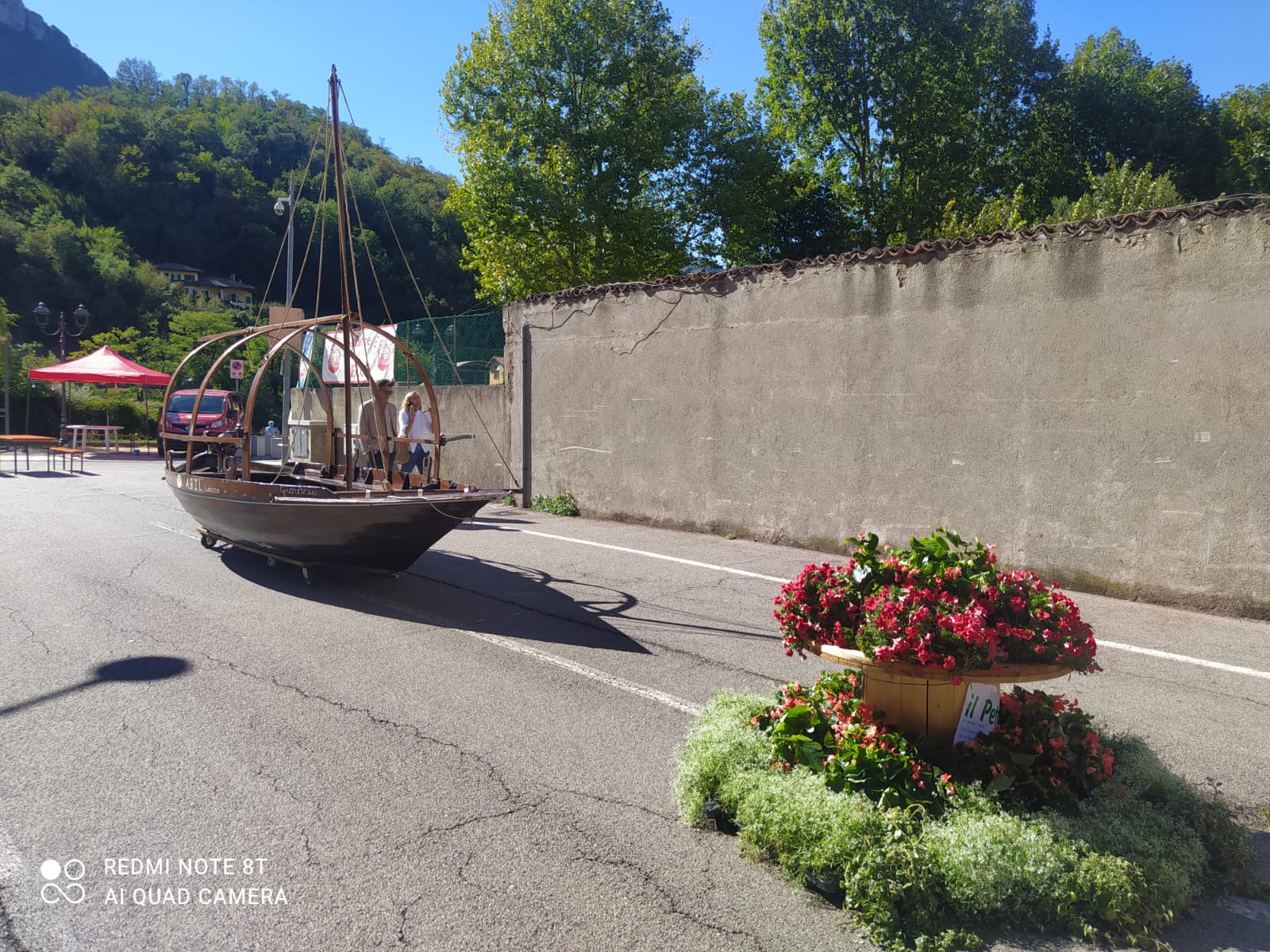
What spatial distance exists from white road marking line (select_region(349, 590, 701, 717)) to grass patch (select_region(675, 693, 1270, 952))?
58.6 inches

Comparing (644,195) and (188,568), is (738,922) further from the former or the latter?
(644,195)

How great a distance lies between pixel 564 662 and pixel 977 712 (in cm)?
310

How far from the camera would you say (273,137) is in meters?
80.1

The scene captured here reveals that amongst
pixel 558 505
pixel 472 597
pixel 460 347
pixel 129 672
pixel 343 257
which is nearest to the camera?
pixel 129 672

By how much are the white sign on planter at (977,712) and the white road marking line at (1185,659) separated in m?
3.64

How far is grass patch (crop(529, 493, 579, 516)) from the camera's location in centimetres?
1374

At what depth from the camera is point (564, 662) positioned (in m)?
5.92

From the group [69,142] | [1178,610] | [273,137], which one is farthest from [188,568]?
[69,142]

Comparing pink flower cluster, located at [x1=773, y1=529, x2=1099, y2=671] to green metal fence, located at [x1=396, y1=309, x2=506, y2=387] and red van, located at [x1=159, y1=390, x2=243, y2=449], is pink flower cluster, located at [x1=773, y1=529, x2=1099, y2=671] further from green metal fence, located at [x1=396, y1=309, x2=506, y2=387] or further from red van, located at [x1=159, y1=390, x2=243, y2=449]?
red van, located at [x1=159, y1=390, x2=243, y2=449]

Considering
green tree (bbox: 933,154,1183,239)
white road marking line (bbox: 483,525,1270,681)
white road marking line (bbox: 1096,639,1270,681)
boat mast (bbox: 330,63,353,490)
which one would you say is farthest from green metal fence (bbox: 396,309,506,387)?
white road marking line (bbox: 1096,639,1270,681)

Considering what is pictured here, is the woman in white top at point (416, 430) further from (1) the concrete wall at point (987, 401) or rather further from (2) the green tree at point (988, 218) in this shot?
(2) the green tree at point (988, 218)

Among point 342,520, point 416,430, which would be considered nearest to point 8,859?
point 342,520

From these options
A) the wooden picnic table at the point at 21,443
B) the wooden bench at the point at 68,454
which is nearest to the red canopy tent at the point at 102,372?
the wooden picnic table at the point at 21,443

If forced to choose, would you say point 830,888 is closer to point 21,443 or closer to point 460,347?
point 460,347
